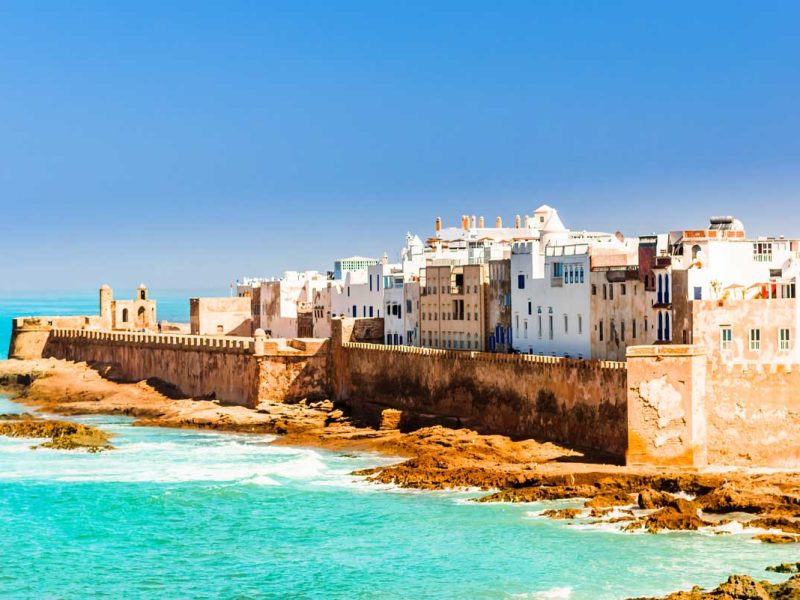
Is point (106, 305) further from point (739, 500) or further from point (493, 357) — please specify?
point (739, 500)

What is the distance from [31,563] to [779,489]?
21.5m

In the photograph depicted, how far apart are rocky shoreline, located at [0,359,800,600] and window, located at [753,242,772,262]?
9064 mm

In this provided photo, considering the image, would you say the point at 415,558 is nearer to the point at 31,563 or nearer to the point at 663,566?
the point at 663,566

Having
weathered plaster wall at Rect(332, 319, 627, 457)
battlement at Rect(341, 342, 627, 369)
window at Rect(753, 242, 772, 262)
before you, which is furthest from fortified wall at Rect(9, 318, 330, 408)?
window at Rect(753, 242, 772, 262)

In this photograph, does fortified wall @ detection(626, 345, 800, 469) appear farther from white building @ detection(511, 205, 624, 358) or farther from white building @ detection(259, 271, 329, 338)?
white building @ detection(259, 271, 329, 338)

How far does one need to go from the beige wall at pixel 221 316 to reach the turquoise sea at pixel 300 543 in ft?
104

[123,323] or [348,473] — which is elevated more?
[123,323]

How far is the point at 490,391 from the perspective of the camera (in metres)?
55.6

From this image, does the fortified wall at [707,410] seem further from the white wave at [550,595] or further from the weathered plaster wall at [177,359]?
the weathered plaster wall at [177,359]

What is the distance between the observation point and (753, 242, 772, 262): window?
2009 inches

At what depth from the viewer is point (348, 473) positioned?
51.3 m

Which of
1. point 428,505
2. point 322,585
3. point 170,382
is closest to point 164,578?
Answer: point 322,585

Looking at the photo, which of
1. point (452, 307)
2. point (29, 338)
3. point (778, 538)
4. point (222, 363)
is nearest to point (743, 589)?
point (778, 538)

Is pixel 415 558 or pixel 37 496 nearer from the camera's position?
pixel 415 558
